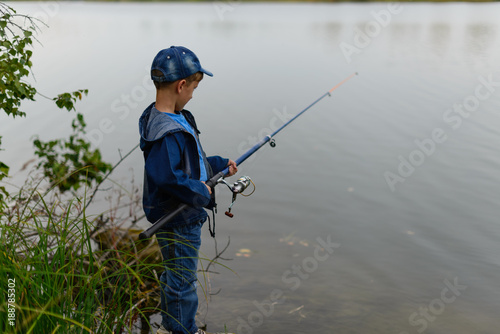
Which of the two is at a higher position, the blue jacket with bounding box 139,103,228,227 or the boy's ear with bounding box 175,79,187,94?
the boy's ear with bounding box 175,79,187,94

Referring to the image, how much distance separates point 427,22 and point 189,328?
25.1 m

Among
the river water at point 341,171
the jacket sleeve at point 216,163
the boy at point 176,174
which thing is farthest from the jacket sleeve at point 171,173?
the river water at point 341,171

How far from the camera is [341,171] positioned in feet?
23.8

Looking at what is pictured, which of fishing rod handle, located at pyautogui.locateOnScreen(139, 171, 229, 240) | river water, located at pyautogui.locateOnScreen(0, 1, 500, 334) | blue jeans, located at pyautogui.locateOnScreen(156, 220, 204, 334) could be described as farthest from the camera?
river water, located at pyautogui.locateOnScreen(0, 1, 500, 334)

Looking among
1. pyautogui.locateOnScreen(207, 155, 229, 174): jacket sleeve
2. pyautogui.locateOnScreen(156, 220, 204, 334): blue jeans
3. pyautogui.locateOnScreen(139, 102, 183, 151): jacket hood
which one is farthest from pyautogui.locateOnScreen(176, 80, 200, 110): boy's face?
pyautogui.locateOnScreen(156, 220, 204, 334): blue jeans

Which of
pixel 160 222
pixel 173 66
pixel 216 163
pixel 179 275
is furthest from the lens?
pixel 216 163

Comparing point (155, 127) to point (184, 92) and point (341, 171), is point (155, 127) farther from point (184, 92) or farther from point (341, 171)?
point (341, 171)

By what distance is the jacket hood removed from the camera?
9.49 feet

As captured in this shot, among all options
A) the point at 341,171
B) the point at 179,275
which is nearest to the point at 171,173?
the point at 179,275

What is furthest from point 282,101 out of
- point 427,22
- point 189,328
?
point 427,22

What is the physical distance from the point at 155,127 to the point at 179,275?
0.84 m

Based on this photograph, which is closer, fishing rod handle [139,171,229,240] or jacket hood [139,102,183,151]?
fishing rod handle [139,171,229,240]

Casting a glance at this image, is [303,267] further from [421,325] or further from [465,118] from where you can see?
[465,118]

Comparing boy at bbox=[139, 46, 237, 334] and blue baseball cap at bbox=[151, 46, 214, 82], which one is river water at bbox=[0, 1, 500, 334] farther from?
blue baseball cap at bbox=[151, 46, 214, 82]
